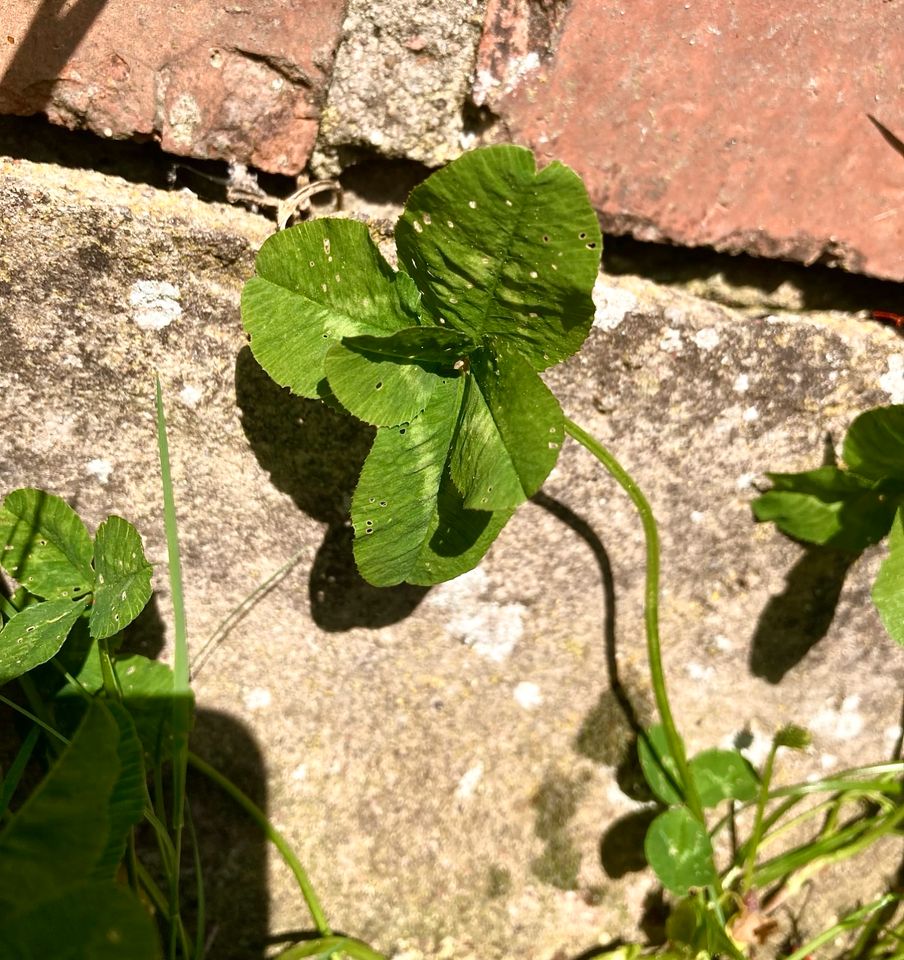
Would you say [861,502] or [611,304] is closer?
[611,304]

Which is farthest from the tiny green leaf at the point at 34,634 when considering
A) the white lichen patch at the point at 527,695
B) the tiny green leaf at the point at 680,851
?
the tiny green leaf at the point at 680,851

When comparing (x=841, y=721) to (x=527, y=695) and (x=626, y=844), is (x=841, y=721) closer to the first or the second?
(x=626, y=844)

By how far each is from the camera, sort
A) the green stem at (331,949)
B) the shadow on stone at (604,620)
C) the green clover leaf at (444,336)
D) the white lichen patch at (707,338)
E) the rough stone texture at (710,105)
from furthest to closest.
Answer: the green stem at (331,949) < the shadow on stone at (604,620) < the white lichen patch at (707,338) < the rough stone texture at (710,105) < the green clover leaf at (444,336)

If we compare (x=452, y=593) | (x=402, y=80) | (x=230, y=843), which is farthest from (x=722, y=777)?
(x=402, y=80)

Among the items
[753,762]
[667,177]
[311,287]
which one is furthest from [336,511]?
[753,762]

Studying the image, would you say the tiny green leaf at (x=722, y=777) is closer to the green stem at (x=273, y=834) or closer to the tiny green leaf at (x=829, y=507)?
the tiny green leaf at (x=829, y=507)

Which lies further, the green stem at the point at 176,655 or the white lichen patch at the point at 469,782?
the white lichen patch at the point at 469,782
